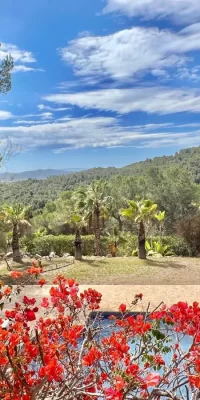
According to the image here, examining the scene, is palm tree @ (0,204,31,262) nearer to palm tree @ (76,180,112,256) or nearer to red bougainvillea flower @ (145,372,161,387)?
palm tree @ (76,180,112,256)

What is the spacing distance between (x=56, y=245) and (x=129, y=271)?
7.92m

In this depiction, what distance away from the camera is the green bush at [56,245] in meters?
22.3

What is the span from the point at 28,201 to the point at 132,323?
6467cm

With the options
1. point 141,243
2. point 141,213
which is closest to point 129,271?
point 141,243

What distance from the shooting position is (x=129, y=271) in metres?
15.6

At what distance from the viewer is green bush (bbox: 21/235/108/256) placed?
22.3 metres

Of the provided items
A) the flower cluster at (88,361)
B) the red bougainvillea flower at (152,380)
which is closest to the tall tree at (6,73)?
the flower cluster at (88,361)

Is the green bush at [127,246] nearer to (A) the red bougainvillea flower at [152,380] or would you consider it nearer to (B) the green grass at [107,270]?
(B) the green grass at [107,270]

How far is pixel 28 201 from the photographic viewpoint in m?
67.1

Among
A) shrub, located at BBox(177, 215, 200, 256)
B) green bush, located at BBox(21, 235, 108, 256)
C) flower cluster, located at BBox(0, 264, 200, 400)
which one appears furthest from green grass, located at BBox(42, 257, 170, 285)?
flower cluster, located at BBox(0, 264, 200, 400)

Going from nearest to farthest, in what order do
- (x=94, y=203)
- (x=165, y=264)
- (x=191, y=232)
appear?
(x=165, y=264)
(x=94, y=203)
(x=191, y=232)

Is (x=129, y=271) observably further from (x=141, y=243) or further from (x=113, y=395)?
(x=113, y=395)

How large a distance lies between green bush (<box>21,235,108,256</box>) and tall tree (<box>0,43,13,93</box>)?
44.0 feet

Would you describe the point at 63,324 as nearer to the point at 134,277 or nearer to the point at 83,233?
the point at 134,277
